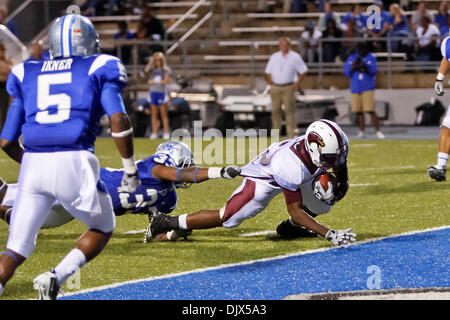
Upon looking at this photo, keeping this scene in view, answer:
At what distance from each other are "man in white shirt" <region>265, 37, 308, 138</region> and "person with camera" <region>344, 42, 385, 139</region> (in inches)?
44.0

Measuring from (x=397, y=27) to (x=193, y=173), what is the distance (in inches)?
556

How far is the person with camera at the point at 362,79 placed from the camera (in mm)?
16266

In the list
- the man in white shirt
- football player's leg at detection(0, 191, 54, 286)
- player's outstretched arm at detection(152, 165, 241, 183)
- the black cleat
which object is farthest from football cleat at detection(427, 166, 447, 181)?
football player's leg at detection(0, 191, 54, 286)

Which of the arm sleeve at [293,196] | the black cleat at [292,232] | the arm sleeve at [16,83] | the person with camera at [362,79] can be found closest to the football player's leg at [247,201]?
the arm sleeve at [293,196]

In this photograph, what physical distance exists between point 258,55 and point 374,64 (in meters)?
5.02

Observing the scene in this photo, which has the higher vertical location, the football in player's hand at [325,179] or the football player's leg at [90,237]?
the football player's leg at [90,237]

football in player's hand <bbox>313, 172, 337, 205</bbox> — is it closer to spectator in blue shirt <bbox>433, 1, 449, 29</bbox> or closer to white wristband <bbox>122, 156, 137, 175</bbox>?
white wristband <bbox>122, 156, 137, 175</bbox>

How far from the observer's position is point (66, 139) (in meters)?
4.72

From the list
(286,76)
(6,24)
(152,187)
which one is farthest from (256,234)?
(6,24)

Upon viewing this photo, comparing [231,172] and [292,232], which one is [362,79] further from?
[231,172]

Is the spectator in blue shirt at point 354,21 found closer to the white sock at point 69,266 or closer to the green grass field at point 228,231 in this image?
the green grass field at point 228,231

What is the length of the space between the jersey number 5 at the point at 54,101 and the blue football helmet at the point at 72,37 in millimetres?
160

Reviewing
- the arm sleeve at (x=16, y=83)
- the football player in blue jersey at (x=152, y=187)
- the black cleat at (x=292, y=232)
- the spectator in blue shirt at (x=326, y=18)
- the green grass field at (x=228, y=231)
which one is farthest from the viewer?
the spectator in blue shirt at (x=326, y=18)

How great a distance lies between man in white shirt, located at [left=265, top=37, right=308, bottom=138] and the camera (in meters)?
15.6
